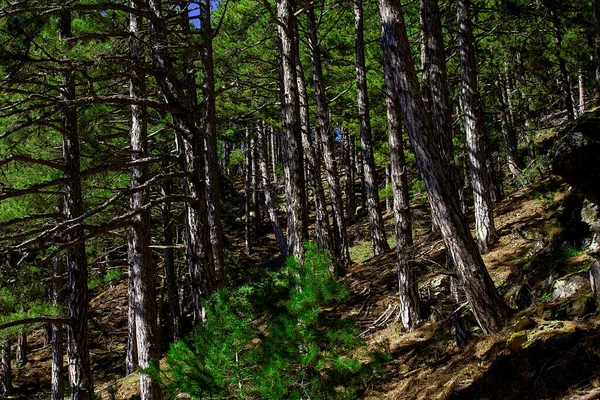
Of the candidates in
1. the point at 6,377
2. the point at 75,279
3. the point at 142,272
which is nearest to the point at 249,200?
the point at 6,377

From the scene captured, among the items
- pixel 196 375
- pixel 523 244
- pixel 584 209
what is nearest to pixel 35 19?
pixel 196 375

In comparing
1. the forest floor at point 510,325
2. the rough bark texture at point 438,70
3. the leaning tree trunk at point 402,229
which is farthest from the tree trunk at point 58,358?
the rough bark texture at point 438,70

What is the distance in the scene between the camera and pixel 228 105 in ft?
56.4

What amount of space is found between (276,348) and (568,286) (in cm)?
301

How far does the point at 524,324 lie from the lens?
4656mm

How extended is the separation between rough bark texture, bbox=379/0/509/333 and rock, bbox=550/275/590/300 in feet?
1.72

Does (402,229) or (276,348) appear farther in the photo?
(402,229)

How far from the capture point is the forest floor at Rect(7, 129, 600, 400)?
3.91 meters

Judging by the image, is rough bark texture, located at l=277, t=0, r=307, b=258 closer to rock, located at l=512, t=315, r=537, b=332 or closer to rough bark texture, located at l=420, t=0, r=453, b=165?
rough bark texture, located at l=420, t=0, r=453, b=165

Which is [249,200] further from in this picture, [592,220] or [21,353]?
[592,220]

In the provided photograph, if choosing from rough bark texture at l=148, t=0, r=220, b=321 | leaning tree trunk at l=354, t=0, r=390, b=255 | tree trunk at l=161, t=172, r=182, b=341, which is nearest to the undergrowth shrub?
rough bark texture at l=148, t=0, r=220, b=321

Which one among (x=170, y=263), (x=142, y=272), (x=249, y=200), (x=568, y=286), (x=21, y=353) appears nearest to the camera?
(x=568, y=286)

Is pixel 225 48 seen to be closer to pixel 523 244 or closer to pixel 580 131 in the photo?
pixel 523 244

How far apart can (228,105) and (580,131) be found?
44.8ft
